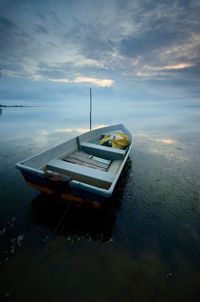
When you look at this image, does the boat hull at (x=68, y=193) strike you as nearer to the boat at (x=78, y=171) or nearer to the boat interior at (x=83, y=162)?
the boat at (x=78, y=171)

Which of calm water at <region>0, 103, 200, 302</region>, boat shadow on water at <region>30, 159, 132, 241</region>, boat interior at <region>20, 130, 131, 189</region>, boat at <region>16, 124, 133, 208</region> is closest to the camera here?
calm water at <region>0, 103, 200, 302</region>

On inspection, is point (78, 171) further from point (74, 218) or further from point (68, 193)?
point (74, 218)

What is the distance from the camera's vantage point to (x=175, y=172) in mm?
9359

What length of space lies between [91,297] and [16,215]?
393cm

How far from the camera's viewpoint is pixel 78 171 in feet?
20.0

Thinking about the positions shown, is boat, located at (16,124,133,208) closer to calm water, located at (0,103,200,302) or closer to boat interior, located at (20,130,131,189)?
boat interior, located at (20,130,131,189)

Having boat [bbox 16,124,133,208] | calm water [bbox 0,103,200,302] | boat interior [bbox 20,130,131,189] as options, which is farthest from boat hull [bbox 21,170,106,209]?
calm water [bbox 0,103,200,302]

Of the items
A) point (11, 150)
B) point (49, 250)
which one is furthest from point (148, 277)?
point (11, 150)

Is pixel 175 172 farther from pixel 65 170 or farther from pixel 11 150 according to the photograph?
pixel 11 150

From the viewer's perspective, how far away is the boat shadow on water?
505cm

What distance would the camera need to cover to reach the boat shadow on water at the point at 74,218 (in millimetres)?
5047

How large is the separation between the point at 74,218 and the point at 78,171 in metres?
1.84

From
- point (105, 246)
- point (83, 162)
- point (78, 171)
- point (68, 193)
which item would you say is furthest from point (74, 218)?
point (83, 162)

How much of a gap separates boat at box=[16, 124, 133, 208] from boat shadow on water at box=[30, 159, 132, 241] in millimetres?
746
